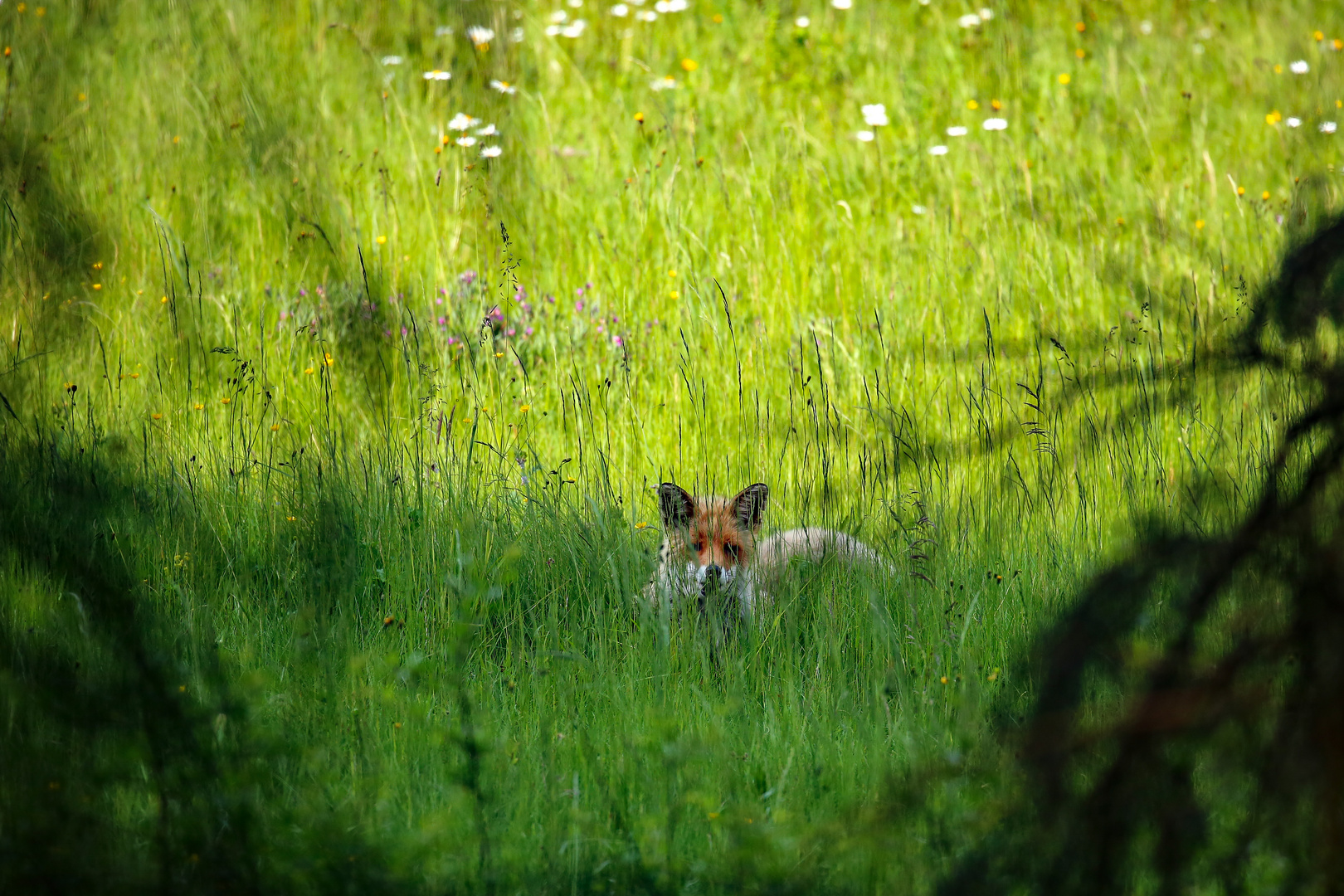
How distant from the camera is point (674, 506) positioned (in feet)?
13.6

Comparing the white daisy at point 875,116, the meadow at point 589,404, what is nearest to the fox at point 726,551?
the meadow at point 589,404

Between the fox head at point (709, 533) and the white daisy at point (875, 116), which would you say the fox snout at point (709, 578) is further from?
the white daisy at point (875, 116)

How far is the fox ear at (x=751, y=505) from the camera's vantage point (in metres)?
4.17

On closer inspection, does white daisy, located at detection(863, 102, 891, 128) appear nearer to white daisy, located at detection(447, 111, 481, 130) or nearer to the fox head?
white daisy, located at detection(447, 111, 481, 130)

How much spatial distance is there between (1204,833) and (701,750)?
4.69ft

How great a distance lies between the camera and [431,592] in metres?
3.67

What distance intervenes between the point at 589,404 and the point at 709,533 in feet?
2.99

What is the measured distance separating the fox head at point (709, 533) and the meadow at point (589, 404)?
0.47ft

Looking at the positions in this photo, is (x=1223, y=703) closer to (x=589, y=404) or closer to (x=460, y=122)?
(x=589, y=404)

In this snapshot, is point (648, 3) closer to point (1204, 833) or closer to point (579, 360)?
point (579, 360)

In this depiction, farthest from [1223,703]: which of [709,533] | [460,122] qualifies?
[460,122]

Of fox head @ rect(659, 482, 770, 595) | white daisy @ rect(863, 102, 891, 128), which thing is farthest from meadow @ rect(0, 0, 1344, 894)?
fox head @ rect(659, 482, 770, 595)

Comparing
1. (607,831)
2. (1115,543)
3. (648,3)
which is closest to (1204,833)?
(607,831)

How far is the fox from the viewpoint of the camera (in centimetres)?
385
